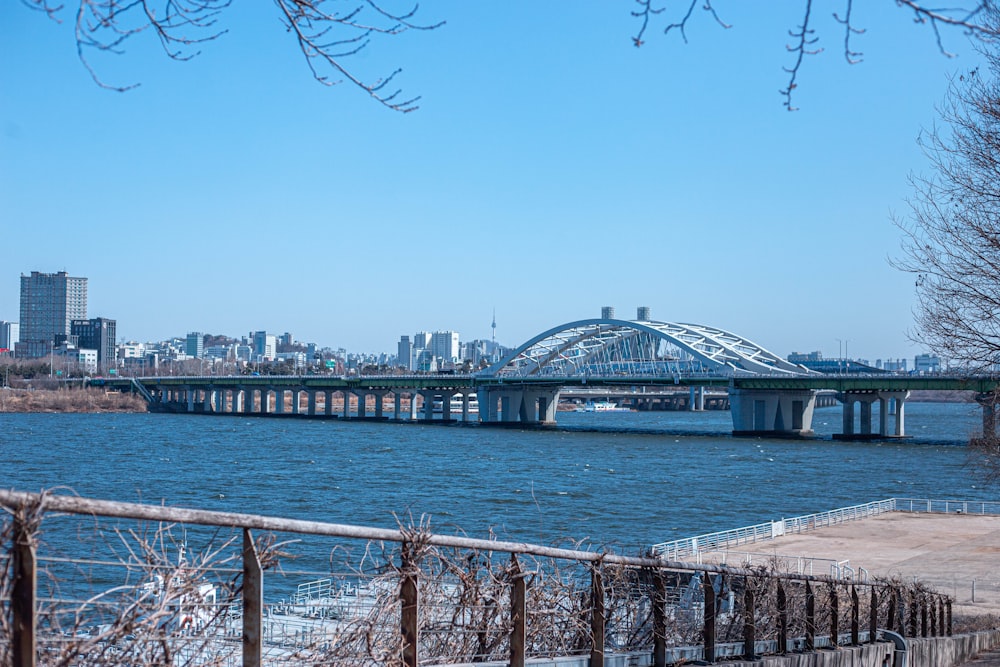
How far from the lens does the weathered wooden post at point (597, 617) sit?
720cm

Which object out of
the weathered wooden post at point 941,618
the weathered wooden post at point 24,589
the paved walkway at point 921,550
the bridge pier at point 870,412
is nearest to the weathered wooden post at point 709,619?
the weathered wooden post at point 24,589

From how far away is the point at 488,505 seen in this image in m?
50.5

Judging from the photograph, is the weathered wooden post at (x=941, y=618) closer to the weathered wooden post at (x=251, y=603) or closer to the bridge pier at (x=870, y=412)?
the weathered wooden post at (x=251, y=603)

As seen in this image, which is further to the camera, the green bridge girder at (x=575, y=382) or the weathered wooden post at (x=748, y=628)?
the green bridge girder at (x=575, y=382)

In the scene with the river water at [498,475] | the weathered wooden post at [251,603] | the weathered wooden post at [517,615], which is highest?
the weathered wooden post at [251,603]

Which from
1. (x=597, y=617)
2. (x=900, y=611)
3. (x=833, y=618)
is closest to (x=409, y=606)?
(x=597, y=617)

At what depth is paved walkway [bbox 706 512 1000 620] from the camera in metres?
31.8

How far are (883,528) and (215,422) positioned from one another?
368 ft

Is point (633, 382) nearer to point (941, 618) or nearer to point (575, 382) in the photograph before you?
point (575, 382)

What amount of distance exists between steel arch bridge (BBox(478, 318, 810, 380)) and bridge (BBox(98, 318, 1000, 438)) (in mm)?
151

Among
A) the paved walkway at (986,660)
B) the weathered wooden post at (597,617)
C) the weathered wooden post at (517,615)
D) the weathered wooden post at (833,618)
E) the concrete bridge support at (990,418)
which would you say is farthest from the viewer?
the concrete bridge support at (990,418)

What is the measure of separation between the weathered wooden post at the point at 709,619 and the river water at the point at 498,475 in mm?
13019

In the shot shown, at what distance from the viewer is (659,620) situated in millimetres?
7984

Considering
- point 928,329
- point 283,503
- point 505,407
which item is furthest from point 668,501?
point 505,407
